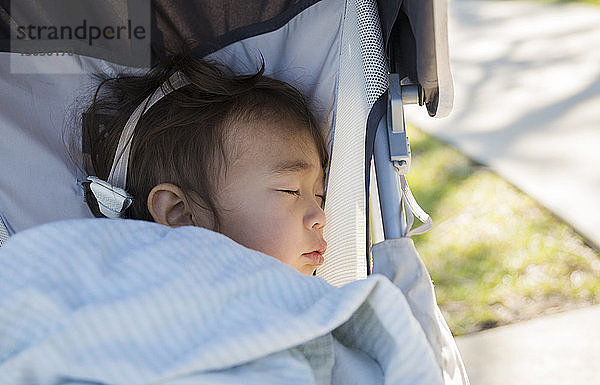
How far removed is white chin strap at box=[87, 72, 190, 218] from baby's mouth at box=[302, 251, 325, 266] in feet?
1.17

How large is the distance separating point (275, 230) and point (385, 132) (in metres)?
0.26

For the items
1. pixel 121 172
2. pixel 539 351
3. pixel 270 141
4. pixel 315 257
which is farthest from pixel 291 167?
pixel 539 351

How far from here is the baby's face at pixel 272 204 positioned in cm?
135

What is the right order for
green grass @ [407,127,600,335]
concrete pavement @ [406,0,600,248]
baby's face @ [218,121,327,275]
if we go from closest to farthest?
baby's face @ [218,121,327,275] < green grass @ [407,127,600,335] < concrete pavement @ [406,0,600,248]

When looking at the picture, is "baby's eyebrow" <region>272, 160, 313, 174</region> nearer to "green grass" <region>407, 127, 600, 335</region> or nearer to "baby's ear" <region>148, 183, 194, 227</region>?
"baby's ear" <region>148, 183, 194, 227</region>

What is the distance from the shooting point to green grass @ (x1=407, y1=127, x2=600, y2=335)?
2.03 metres

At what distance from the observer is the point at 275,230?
135 centimetres

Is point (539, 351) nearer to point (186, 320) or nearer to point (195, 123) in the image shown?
point (195, 123)

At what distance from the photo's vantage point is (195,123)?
1437 mm

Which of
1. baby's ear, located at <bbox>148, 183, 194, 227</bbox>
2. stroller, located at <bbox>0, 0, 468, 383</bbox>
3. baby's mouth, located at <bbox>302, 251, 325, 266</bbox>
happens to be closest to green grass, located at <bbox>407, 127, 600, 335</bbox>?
stroller, located at <bbox>0, 0, 468, 383</bbox>

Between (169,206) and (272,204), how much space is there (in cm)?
20

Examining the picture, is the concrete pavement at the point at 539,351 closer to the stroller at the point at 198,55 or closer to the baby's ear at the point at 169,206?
the stroller at the point at 198,55

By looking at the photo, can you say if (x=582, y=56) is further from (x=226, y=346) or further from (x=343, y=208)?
(x=226, y=346)

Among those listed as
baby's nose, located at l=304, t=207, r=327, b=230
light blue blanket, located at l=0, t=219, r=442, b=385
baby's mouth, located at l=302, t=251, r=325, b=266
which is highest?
light blue blanket, located at l=0, t=219, r=442, b=385
